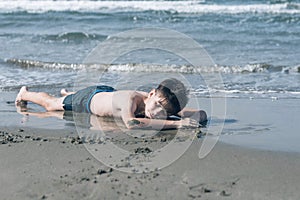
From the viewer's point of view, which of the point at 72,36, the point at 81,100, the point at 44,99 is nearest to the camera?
the point at 81,100

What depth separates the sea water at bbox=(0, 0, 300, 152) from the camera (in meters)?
7.94

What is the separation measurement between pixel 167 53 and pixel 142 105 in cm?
547

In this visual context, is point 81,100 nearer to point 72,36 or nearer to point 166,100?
point 166,100

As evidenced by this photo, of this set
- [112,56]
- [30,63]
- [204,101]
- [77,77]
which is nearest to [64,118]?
[204,101]

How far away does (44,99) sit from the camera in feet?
20.6

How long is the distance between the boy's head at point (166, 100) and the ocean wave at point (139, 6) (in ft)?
47.7

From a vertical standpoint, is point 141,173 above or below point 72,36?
above

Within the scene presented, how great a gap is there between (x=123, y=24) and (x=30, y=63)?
6.90 metres

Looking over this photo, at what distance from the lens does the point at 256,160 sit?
416 centimetres

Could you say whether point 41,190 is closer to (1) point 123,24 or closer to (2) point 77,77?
(2) point 77,77

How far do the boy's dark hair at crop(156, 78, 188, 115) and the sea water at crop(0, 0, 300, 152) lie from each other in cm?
104

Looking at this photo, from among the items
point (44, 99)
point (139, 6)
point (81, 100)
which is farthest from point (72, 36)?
point (139, 6)

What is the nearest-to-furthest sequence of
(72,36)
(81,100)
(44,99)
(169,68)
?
(81,100)
(44,99)
(169,68)
(72,36)

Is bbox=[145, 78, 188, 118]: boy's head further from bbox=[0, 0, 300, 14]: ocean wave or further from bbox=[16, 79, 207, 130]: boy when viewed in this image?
bbox=[0, 0, 300, 14]: ocean wave
